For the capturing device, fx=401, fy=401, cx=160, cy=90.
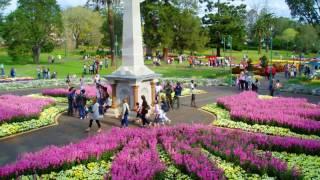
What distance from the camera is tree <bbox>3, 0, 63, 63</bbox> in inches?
2270

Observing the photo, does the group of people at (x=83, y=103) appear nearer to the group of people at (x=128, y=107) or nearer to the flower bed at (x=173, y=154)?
the group of people at (x=128, y=107)

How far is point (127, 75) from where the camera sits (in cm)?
1962

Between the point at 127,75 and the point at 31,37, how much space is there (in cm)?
4324

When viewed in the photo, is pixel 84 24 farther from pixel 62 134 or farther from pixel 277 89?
pixel 62 134

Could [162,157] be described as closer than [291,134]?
Yes

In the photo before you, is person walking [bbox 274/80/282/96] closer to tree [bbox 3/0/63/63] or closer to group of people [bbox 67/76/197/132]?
group of people [bbox 67/76/197/132]

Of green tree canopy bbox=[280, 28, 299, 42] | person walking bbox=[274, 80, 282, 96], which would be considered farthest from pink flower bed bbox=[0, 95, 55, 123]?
green tree canopy bbox=[280, 28, 299, 42]

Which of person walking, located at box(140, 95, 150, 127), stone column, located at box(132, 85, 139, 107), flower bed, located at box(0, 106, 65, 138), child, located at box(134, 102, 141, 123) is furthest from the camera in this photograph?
stone column, located at box(132, 85, 139, 107)

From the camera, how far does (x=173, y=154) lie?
463 inches

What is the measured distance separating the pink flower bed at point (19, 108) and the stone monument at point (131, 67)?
4044 mm

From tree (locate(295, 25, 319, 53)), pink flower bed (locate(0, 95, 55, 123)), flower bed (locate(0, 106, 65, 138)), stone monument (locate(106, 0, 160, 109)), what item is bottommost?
flower bed (locate(0, 106, 65, 138))

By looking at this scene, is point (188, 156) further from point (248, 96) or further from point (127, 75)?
point (248, 96)

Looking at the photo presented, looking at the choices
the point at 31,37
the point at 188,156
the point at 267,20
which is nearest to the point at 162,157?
the point at 188,156

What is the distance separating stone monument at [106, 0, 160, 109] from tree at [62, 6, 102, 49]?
6819 centimetres
